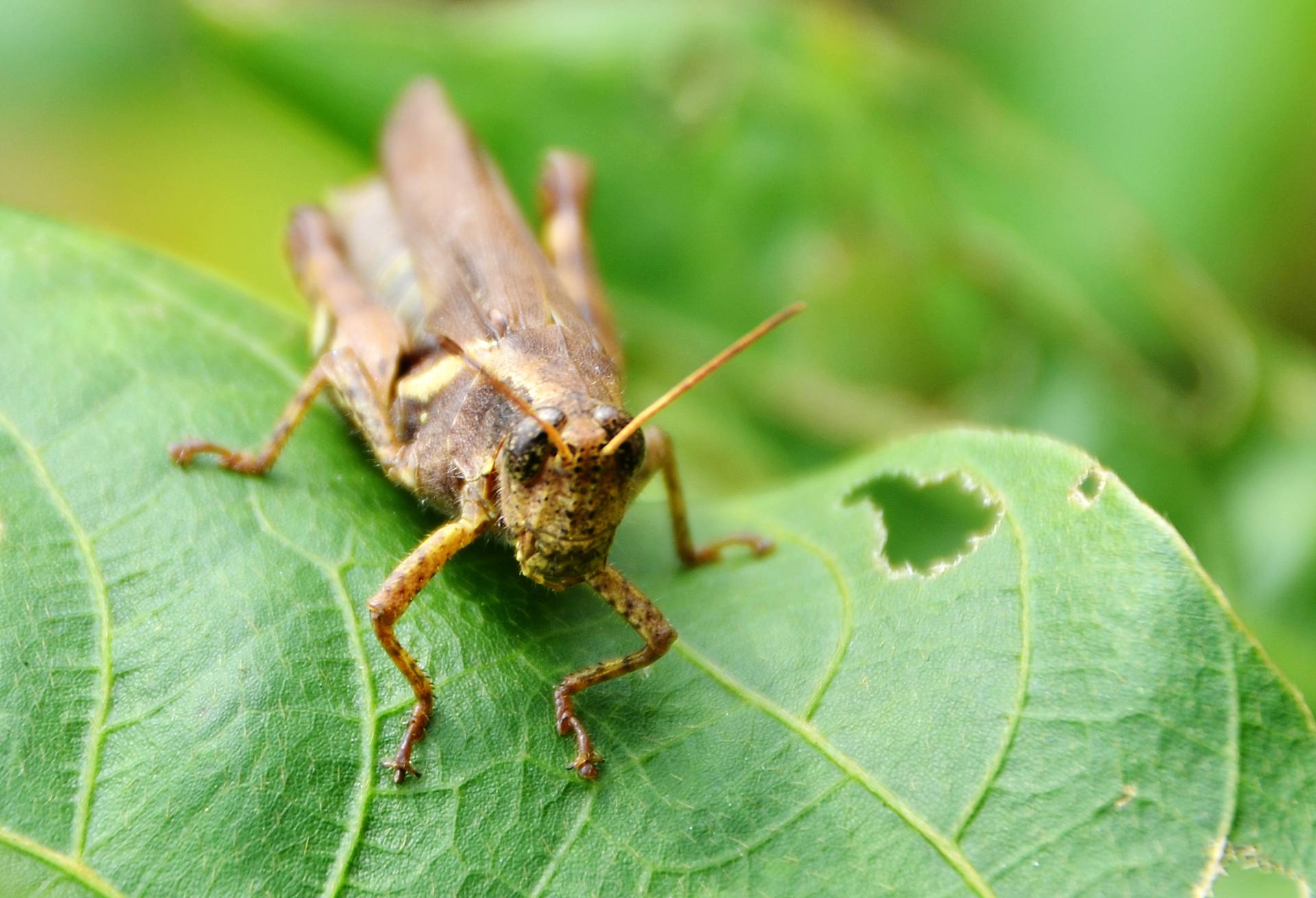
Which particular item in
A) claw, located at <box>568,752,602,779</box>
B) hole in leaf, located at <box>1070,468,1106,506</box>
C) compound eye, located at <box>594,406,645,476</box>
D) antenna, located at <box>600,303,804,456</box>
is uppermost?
hole in leaf, located at <box>1070,468,1106,506</box>

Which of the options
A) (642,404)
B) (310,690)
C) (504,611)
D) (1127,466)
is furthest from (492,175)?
(1127,466)

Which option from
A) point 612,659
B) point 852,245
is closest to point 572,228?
point 852,245

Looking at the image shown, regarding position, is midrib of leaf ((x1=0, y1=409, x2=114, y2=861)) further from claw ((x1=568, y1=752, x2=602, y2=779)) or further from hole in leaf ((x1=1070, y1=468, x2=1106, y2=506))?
hole in leaf ((x1=1070, y1=468, x2=1106, y2=506))

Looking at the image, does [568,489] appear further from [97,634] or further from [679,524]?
[97,634]

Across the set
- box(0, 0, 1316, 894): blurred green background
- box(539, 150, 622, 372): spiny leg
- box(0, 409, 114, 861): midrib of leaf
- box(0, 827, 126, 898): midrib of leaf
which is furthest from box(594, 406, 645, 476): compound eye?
box(0, 0, 1316, 894): blurred green background

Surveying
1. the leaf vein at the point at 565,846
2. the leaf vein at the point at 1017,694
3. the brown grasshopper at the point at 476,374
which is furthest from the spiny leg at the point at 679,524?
the leaf vein at the point at 565,846

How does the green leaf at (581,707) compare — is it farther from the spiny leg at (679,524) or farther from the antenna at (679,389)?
the antenna at (679,389)
